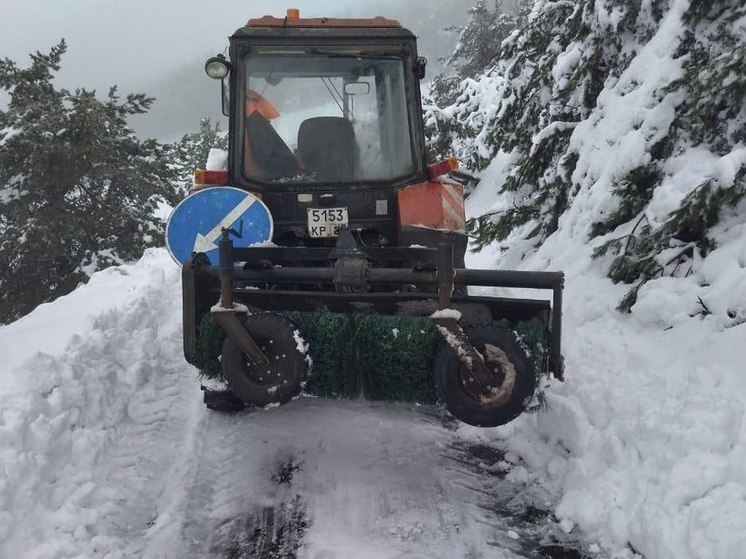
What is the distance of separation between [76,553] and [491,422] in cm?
207

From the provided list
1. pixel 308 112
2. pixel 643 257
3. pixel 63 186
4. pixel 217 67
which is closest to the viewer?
pixel 217 67

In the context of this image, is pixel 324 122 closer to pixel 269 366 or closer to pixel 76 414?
pixel 269 366

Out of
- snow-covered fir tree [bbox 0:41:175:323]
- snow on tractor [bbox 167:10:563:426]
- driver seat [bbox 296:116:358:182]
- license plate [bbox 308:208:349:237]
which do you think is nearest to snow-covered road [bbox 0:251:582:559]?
snow on tractor [bbox 167:10:563:426]

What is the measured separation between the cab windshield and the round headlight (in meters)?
0.17

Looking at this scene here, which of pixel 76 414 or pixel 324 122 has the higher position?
pixel 324 122

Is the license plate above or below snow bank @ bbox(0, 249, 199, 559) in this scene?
above

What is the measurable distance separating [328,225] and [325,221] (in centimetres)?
4

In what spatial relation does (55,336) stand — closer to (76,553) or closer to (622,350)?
(76,553)

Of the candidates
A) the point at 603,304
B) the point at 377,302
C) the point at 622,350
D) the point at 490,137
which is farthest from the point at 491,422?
the point at 490,137

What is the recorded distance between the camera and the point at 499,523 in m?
3.21

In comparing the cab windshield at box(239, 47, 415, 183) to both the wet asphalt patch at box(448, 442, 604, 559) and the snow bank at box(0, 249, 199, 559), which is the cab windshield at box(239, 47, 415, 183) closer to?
the snow bank at box(0, 249, 199, 559)

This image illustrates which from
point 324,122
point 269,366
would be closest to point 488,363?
point 269,366

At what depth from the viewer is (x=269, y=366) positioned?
11.5 feet

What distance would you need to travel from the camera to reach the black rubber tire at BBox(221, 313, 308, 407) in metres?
3.46
